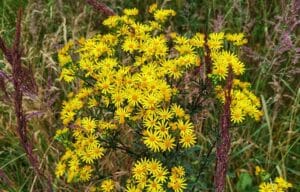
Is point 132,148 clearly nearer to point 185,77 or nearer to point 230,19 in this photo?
point 185,77

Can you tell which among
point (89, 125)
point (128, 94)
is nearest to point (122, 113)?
point (128, 94)

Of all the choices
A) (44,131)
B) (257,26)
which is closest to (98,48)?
(44,131)

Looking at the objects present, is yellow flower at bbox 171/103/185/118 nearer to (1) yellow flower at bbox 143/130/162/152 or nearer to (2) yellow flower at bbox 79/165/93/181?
(1) yellow flower at bbox 143/130/162/152

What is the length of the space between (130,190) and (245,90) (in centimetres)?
71

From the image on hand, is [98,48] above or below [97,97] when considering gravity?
above

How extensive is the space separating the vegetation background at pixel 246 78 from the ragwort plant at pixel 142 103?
0.77 feet

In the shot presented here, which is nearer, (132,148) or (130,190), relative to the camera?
(130,190)

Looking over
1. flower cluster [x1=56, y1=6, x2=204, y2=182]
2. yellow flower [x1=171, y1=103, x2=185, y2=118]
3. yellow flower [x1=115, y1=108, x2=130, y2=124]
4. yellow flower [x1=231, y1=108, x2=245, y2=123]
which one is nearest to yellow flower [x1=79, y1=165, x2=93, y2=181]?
flower cluster [x1=56, y1=6, x2=204, y2=182]

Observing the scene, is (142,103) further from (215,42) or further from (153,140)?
(215,42)

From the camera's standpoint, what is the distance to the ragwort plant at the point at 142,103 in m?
2.02

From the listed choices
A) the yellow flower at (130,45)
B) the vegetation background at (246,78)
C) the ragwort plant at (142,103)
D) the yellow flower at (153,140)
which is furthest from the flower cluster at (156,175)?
the yellow flower at (130,45)

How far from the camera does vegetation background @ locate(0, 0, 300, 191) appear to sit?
104 inches

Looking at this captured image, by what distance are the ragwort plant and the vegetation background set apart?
9.2 inches

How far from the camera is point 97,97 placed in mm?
2193
